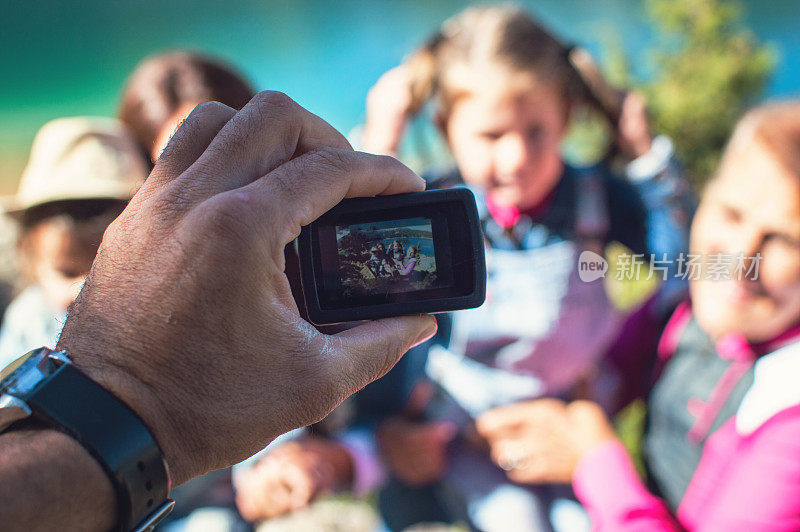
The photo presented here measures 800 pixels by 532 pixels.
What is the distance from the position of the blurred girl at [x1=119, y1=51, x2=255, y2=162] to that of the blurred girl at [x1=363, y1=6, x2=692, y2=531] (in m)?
0.58

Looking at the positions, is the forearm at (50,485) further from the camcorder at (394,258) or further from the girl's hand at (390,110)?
the girl's hand at (390,110)

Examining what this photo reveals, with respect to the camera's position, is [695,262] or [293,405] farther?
[695,262]

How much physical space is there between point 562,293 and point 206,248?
1.51 m

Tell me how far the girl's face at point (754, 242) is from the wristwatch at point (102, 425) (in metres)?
1.51

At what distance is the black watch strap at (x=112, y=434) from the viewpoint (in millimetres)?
593

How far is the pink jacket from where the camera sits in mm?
1214

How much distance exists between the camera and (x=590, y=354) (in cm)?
204

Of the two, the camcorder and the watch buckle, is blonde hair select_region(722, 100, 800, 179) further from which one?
the watch buckle

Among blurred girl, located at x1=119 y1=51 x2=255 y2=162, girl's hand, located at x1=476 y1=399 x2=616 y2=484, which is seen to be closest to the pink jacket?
girl's hand, located at x1=476 y1=399 x2=616 y2=484

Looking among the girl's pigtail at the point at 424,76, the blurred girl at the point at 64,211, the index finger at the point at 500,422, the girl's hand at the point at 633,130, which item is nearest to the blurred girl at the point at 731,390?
the index finger at the point at 500,422

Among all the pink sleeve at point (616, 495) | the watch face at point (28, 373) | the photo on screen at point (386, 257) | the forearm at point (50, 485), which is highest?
the photo on screen at point (386, 257)

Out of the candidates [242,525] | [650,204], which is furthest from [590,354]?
[242,525]

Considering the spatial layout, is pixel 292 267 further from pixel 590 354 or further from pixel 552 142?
pixel 590 354

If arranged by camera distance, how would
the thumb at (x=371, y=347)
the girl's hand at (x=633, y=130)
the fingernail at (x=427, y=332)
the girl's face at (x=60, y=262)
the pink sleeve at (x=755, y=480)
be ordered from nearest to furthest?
the thumb at (x=371, y=347)
the fingernail at (x=427, y=332)
the pink sleeve at (x=755, y=480)
the girl's face at (x=60, y=262)
the girl's hand at (x=633, y=130)
